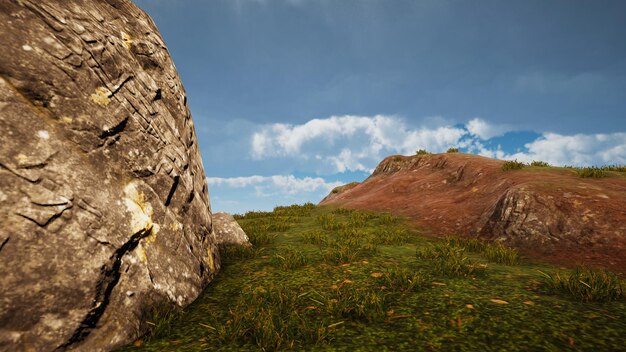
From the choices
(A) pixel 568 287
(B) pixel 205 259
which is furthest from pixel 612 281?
(B) pixel 205 259

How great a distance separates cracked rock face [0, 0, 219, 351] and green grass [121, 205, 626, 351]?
612mm

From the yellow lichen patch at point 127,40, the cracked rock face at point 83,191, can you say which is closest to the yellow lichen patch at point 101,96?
the cracked rock face at point 83,191

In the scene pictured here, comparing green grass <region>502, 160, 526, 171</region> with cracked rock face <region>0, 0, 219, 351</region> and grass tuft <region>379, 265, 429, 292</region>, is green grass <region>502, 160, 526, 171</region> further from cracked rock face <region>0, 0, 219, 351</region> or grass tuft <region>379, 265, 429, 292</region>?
cracked rock face <region>0, 0, 219, 351</region>

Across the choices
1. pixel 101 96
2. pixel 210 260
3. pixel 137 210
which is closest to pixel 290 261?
pixel 210 260

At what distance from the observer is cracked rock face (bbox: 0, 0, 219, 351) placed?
3.23 m

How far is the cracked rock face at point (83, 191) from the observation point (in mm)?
3229

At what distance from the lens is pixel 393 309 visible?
447cm

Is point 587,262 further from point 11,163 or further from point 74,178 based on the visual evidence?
point 11,163

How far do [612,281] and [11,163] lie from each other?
27.7ft

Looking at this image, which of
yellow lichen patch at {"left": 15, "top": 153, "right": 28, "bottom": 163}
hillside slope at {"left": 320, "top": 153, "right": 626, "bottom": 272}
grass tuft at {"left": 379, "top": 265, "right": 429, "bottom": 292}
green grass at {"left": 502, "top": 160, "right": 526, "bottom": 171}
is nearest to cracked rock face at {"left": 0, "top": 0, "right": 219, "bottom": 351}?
yellow lichen patch at {"left": 15, "top": 153, "right": 28, "bottom": 163}

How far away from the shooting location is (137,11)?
6.84 meters

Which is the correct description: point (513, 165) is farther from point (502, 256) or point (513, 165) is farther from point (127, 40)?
point (127, 40)

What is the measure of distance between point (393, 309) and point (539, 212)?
6.96 metres

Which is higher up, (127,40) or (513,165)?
(127,40)
